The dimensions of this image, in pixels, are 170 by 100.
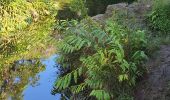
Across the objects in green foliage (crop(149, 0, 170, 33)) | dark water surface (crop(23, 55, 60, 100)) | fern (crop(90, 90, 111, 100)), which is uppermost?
green foliage (crop(149, 0, 170, 33))

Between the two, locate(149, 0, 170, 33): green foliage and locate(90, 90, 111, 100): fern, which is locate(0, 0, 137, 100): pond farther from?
locate(149, 0, 170, 33): green foliage

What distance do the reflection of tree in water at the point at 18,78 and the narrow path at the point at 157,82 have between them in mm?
2738

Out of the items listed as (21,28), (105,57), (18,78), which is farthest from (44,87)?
(21,28)

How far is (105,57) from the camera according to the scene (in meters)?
6.82

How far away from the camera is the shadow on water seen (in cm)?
834

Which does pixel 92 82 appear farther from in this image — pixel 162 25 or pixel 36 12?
pixel 36 12

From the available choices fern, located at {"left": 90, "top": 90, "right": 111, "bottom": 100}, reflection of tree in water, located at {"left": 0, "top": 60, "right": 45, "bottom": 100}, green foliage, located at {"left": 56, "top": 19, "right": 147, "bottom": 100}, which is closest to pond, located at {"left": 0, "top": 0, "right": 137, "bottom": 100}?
reflection of tree in water, located at {"left": 0, "top": 60, "right": 45, "bottom": 100}

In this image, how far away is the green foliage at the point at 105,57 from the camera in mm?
6613

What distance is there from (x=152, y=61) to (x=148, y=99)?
0.97 meters

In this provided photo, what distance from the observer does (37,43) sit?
37.2 ft

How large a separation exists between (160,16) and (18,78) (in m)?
3.50

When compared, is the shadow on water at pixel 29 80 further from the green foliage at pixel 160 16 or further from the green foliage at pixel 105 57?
the green foliage at pixel 160 16

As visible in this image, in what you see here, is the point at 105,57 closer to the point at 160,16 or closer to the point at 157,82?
the point at 157,82

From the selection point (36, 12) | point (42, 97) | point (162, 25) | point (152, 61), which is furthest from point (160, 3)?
point (36, 12)
